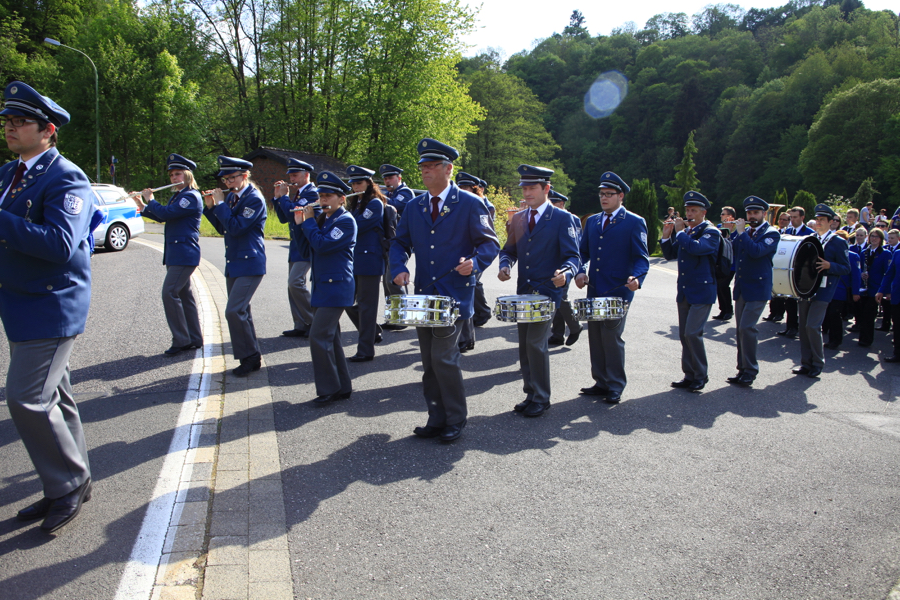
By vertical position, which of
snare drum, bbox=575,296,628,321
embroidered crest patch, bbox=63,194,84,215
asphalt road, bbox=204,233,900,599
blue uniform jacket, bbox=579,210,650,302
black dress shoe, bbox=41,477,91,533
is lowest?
asphalt road, bbox=204,233,900,599

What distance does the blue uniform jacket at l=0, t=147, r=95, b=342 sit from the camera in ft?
11.0

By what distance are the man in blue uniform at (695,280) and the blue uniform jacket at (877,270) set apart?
535 centimetres

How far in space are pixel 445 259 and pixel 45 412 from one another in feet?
9.31

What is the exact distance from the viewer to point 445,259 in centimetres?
501

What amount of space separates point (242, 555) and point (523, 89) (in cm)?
8036

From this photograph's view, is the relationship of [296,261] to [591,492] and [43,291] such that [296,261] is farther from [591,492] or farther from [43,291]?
[591,492]

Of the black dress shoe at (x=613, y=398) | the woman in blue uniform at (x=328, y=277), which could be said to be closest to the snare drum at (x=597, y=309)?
the black dress shoe at (x=613, y=398)

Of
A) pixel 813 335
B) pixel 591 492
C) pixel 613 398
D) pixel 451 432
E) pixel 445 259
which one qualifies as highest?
pixel 445 259

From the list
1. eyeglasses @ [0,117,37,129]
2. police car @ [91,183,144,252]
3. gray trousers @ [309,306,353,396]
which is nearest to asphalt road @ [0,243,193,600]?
eyeglasses @ [0,117,37,129]

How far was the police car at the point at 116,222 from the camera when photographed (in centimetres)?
1748

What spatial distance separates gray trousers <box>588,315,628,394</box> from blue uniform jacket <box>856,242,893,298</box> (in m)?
6.67

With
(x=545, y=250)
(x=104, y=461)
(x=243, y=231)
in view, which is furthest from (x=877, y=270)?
(x=104, y=461)

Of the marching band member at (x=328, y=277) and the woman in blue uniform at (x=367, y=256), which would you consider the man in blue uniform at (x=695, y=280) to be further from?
the marching band member at (x=328, y=277)

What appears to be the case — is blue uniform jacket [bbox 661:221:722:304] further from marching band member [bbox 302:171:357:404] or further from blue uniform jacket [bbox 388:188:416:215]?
blue uniform jacket [bbox 388:188:416:215]
